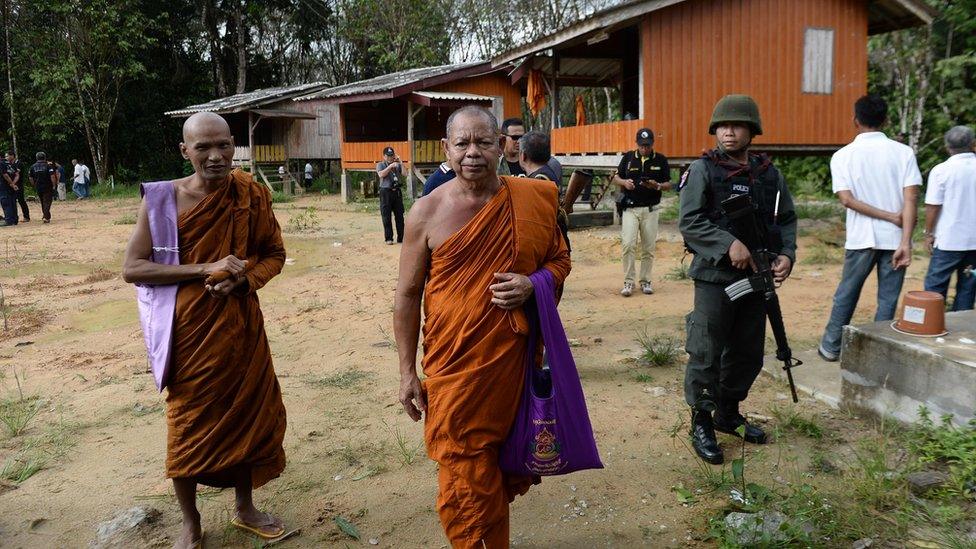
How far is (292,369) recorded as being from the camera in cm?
537

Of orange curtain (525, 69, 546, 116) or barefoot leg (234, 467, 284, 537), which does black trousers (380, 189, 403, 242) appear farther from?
barefoot leg (234, 467, 284, 537)

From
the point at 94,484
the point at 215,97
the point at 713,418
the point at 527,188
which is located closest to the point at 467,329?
the point at 527,188

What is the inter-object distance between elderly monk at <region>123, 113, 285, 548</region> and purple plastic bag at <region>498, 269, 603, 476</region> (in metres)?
1.18

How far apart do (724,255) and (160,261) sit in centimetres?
258

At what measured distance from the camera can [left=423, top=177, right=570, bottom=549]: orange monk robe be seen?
2348 mm

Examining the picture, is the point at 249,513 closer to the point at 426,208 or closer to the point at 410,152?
the point at 426,208

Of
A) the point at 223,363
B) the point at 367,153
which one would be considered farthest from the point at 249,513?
the point at 367,153

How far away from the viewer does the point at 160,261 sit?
9.26 ft

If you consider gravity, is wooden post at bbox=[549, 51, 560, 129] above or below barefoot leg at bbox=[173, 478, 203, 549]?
above

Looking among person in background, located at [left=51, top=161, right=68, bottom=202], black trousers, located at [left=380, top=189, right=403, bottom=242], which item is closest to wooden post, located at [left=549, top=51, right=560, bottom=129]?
black trousers, located at [left=380, top=189, right=403, bottom=242]

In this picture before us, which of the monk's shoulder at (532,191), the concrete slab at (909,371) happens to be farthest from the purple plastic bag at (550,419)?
the concrete slab at (909,371)

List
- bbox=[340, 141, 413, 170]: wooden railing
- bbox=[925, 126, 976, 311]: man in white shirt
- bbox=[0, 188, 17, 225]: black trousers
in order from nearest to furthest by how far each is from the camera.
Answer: bbox=[925, 126, 976, 311]: man in white shirt, bbox=[0, 188, 17, 225]: black trousers, bbox=[340, 141, 413, 170]: wooden railing

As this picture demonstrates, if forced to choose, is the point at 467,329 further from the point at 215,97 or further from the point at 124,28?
the point at 215,97

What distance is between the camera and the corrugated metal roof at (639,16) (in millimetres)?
11172
